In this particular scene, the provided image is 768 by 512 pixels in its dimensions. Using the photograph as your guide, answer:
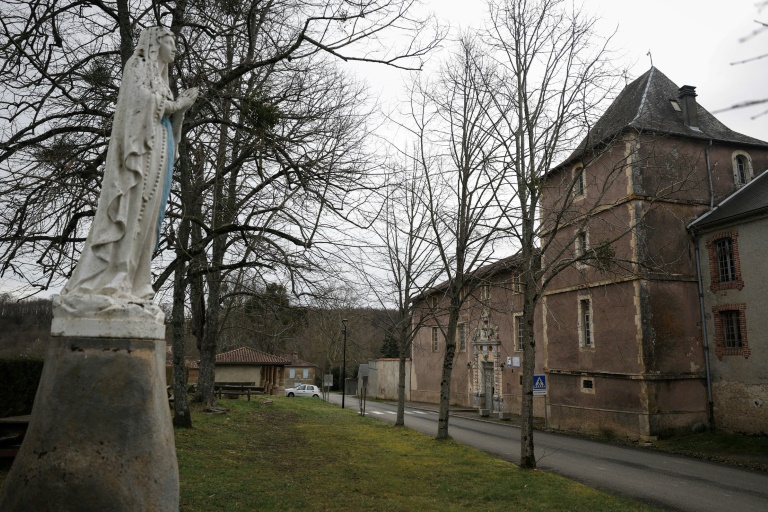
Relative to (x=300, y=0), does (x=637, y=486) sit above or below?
below

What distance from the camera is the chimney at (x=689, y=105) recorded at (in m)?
23.7

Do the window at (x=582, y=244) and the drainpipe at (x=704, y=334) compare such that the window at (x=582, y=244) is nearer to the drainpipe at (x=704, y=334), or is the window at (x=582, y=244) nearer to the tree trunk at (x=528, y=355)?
the tree trunk at (x=528, y=355)

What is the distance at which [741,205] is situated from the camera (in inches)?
818

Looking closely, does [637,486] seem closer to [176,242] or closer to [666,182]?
[176,242]

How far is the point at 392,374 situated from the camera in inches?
1844

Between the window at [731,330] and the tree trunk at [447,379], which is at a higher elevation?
the window at [731,330]

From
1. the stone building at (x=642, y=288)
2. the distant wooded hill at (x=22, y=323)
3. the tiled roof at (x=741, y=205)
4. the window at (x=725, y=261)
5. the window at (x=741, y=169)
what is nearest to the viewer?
the distant wooded hill at (x=22, y=323)

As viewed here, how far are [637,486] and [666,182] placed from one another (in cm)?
1413

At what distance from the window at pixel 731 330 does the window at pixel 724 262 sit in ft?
2.66

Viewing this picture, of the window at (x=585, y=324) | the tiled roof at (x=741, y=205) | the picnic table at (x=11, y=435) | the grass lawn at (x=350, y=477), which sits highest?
the tiled roof at (x=741, y=205)

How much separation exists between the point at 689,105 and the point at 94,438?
26286 mm

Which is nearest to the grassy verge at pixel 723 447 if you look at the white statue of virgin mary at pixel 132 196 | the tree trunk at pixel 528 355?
the tree trunk at pixel 528 355

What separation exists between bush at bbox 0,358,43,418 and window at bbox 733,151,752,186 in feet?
83.4

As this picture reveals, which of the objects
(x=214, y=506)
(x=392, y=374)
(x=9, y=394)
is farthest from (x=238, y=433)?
(x=392, y=374)
